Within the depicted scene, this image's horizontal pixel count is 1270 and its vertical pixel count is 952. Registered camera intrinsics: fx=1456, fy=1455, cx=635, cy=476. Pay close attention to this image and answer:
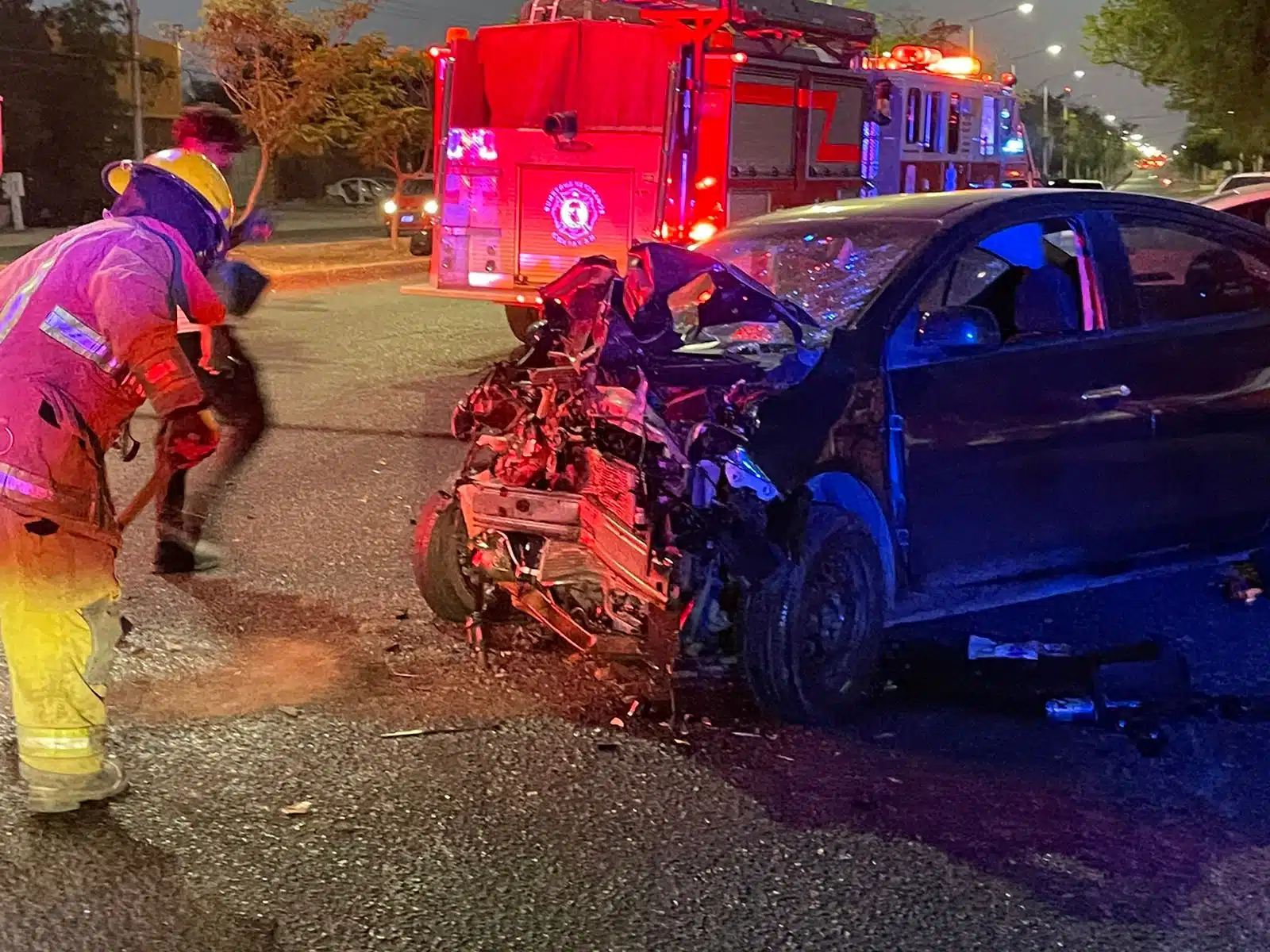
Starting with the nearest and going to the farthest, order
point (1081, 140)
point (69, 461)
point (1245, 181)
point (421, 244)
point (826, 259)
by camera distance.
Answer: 1. point (69, 461)
2. point (826, 259)
3. point (1245, 181)
4. point (421, 244)
5. point (1081, 140)

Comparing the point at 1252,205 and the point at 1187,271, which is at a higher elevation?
the point at 1252,205

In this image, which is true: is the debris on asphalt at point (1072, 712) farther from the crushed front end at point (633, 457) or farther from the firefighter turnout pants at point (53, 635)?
the firefighter turnout pants at point (53, 635)

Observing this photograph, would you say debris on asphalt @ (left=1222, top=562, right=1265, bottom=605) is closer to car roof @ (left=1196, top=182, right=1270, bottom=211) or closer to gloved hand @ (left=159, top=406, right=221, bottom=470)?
gloved hand @ (left=159, top=406, right=221, bottom=470)

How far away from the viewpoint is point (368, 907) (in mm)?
3389

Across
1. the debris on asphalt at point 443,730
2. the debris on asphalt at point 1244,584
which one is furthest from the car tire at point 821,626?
the debris on asphalt at point 1244,584

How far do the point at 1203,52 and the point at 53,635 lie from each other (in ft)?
95.1

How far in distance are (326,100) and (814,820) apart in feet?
73.3

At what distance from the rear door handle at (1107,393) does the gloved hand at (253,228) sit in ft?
9.95

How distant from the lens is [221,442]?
269 inches

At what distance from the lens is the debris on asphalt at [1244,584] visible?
19.6 ft

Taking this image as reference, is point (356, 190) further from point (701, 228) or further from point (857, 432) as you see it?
point (857, 432)

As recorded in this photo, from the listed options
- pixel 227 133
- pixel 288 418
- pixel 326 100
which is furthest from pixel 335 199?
pixel 227 133

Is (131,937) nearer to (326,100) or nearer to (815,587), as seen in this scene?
(815,587)

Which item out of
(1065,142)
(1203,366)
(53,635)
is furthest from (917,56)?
(1065,142)
